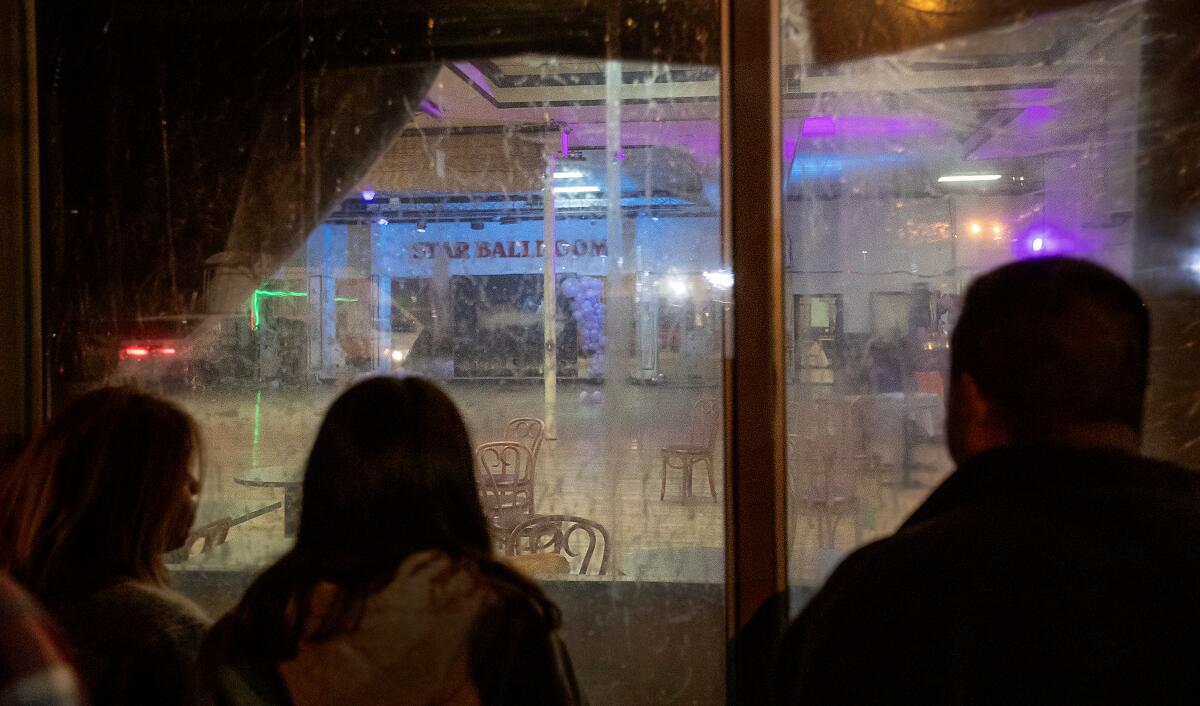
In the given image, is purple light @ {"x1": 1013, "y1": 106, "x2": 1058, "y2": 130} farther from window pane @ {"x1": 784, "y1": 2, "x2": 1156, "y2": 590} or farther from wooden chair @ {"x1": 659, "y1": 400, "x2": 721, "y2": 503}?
wooden chair @ {"x1": 659, "y1": 400, "x2": 721, "y2": 503}

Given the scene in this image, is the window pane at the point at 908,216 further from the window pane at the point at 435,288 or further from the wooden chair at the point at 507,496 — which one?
the wooden chair at the point at 507,496

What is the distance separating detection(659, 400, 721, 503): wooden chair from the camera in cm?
160

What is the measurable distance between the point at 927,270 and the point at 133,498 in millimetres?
1492

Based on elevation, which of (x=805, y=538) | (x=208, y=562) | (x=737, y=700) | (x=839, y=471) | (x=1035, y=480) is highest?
(x=1035, y=480)

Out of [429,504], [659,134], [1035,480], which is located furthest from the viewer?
[659,134]

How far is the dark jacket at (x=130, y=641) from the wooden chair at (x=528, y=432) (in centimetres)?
102

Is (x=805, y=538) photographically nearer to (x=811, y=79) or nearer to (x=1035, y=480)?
(x=1035, y=480)

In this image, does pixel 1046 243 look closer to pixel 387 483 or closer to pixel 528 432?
pixel 387 483

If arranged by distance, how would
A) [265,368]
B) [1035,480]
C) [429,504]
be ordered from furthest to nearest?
[265,368]
[429,504]
[1035,480]

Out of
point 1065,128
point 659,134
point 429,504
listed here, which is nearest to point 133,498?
point 429,504

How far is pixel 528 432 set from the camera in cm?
245

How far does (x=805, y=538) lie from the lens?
150cm

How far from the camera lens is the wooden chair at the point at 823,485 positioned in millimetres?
1513

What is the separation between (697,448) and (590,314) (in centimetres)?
39
